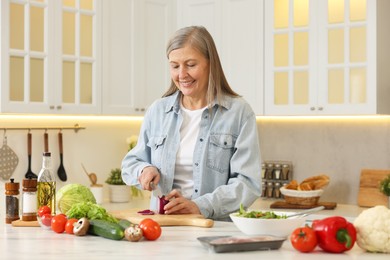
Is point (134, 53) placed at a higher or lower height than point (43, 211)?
higher

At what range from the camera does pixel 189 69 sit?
2.71 metres

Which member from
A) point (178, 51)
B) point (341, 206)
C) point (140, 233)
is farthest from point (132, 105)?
point (140, 233)

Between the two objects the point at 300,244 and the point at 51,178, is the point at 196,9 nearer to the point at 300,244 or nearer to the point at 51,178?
the point at 51,178

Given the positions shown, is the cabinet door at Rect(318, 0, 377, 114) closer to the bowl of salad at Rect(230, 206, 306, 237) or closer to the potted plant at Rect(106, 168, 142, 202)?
the potted plant at Rect(106, 168, 142, 202)

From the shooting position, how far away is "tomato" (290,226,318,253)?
6.27 feet

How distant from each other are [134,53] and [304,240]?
2.89 metres

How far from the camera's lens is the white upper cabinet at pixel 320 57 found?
13.4 ft

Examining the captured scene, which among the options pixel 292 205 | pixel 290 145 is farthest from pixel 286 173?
pixel 292 205

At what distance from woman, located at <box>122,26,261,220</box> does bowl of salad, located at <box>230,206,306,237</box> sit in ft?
1.61

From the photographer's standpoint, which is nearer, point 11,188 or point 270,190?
point 11,188

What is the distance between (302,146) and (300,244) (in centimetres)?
291

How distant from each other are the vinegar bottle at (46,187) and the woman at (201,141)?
0.34 m

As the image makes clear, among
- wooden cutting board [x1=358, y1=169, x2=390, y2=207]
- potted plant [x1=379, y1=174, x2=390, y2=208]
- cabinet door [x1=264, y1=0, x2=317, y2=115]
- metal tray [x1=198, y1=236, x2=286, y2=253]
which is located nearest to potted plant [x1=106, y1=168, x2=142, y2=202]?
cabinet door [x1=264, y1=0, x2=317, y2=115]

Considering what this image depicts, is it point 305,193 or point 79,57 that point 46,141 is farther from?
point 305,193
